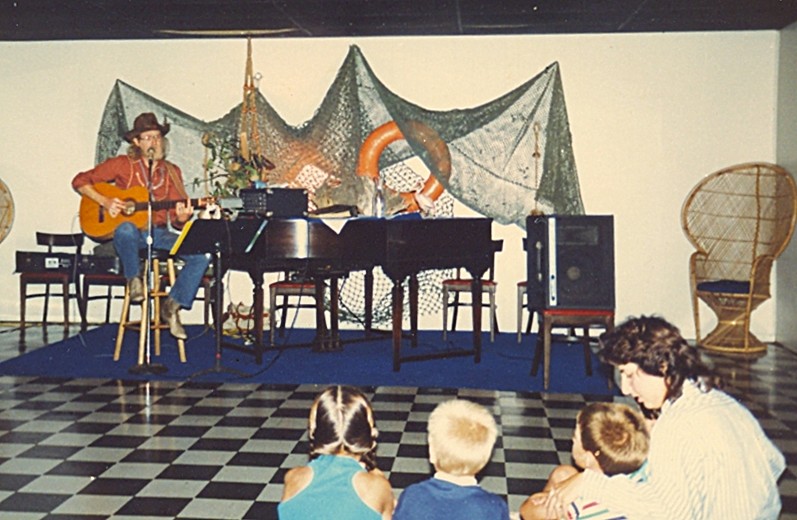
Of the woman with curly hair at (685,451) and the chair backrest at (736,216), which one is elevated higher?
the chair backrest at (736,216)

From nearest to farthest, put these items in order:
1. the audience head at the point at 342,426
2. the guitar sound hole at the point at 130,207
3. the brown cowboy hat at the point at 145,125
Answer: the audience head at the point at 342,426 < the guitar sound hole at the point at 130,207 < the brown cowboy hat at the point at 145,125

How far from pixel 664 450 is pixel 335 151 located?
6092 mm

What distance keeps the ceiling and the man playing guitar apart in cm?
116

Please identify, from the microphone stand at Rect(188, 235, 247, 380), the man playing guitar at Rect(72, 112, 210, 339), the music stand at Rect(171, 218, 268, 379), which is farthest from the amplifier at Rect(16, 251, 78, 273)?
the music stand at Rect(171, 218, 268, 379)

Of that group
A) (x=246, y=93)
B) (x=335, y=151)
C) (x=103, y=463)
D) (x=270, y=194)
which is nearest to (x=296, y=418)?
(x=103, y=463)

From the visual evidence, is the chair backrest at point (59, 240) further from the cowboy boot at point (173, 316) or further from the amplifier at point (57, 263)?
the cowboy boot at point (173, 316)

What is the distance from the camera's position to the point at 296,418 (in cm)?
481

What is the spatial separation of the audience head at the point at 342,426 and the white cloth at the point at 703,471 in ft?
1.88

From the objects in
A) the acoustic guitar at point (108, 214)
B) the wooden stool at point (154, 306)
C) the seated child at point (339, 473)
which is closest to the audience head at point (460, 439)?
the seated child at point (339, 473)

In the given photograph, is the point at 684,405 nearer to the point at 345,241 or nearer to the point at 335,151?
the point at 345,241

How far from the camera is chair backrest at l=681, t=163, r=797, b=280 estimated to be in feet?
23.9

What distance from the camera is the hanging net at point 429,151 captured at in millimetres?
7770

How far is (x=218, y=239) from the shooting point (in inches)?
214

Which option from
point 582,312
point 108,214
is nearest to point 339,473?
point 582,312
